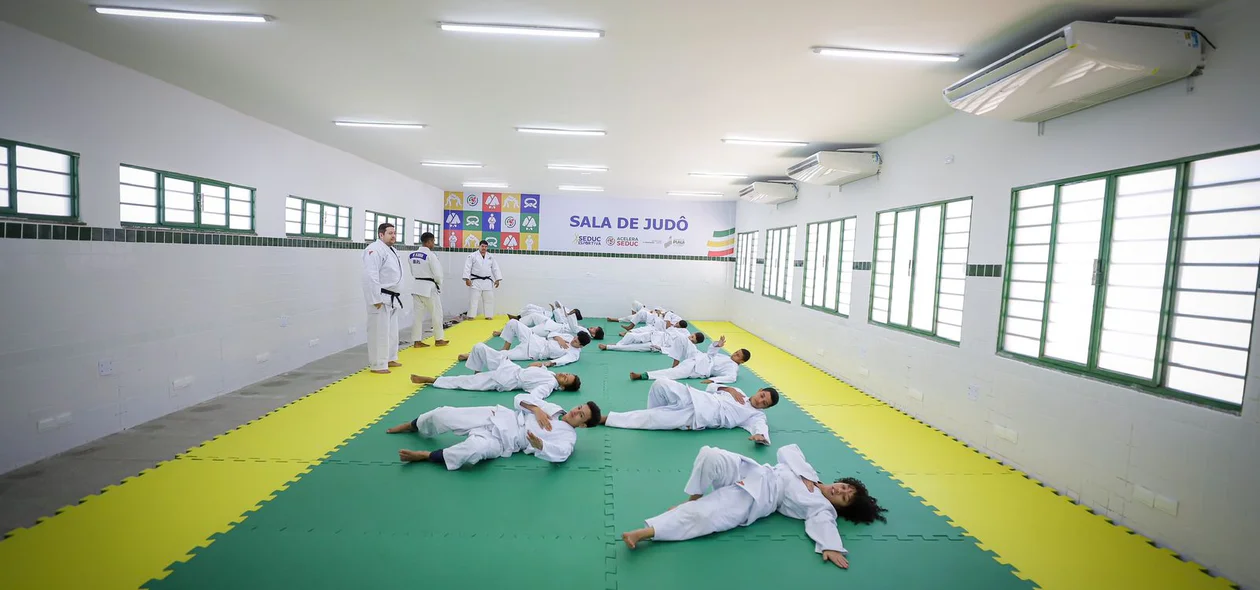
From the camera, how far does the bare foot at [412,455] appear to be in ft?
13.9

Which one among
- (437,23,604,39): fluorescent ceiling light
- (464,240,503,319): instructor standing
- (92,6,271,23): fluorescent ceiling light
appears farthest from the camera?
(464,240,503,319): instructor standing

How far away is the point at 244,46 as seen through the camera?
443 centimetres

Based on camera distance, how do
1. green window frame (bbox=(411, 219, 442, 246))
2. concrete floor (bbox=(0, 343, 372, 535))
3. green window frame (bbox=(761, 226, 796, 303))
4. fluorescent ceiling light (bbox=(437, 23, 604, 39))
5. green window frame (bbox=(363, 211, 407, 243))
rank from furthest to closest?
green window frame (bbox=(411, 219, 442, 246)) → green window frame (bbox=(761, 226, 796, 303)) → green window frame (bbox=(363, 211, 407, 243)) → fluorescent ceiling light (bbox=(437, 23, 604, 39)) → concrete floor (bbox=(0, 343, 372, 535))

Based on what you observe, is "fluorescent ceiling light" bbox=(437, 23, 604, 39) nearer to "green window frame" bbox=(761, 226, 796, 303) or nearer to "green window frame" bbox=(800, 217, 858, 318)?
"green window frame" bbox=(800, 217, 858, 318)

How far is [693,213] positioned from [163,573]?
13.6 meters

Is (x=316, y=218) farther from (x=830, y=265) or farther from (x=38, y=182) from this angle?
(x=830, y=265)

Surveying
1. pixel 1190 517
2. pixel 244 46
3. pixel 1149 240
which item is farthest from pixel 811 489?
pixel 244 46

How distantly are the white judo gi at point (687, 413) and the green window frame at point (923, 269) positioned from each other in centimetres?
234

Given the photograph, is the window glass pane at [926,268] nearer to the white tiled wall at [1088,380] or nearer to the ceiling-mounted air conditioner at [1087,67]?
the white tiled wall at [1088,380]

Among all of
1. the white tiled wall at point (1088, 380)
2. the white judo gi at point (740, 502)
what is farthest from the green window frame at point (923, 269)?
the white judo gi at point (740, 502)

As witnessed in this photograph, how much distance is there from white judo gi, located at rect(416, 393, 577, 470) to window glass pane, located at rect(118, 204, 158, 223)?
3.39m

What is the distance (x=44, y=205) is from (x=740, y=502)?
586cm

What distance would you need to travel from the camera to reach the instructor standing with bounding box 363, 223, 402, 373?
7344mm

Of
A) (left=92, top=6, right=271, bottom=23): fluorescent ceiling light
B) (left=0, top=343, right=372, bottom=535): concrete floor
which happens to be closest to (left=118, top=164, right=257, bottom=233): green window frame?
(left=92, top=6, right=271, bottom=23): fluorescent ceiling light
